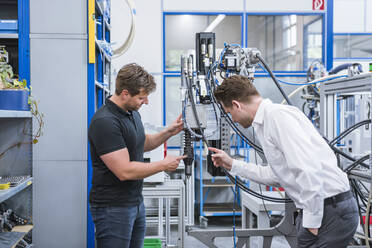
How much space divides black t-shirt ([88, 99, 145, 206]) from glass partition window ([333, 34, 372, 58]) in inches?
227

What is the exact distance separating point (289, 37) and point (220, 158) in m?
4.04

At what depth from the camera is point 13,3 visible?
2660 millimetres

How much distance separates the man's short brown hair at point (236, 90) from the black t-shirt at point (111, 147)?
476 mm

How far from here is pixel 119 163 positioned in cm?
156

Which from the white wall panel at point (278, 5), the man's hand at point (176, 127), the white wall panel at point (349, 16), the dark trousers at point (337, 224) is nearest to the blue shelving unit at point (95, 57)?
the man's hand at point (176, 127)

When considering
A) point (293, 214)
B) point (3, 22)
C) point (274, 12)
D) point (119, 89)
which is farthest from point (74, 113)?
point (274, 12)

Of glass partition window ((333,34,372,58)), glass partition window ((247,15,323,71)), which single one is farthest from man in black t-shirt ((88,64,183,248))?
glass partition window ((333,34,372,58))

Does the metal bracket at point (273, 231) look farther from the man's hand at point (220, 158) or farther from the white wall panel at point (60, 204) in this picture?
the white wall panel at point (60, 204)

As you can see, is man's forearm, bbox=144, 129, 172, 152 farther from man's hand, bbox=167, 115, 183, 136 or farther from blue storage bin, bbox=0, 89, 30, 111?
blue storage bin, bbox=0, 89, 30, 111

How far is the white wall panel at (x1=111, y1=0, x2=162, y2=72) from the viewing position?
4824mm

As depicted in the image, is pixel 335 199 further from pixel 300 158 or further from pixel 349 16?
pixel 349 16

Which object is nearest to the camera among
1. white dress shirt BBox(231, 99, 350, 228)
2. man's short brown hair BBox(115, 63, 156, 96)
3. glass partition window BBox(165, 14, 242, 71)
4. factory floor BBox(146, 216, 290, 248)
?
white dress shirt BBox(231, 99, 350, 228)

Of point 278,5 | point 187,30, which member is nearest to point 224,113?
point 187,30

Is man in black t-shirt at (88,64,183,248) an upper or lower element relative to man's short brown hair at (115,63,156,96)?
lower
